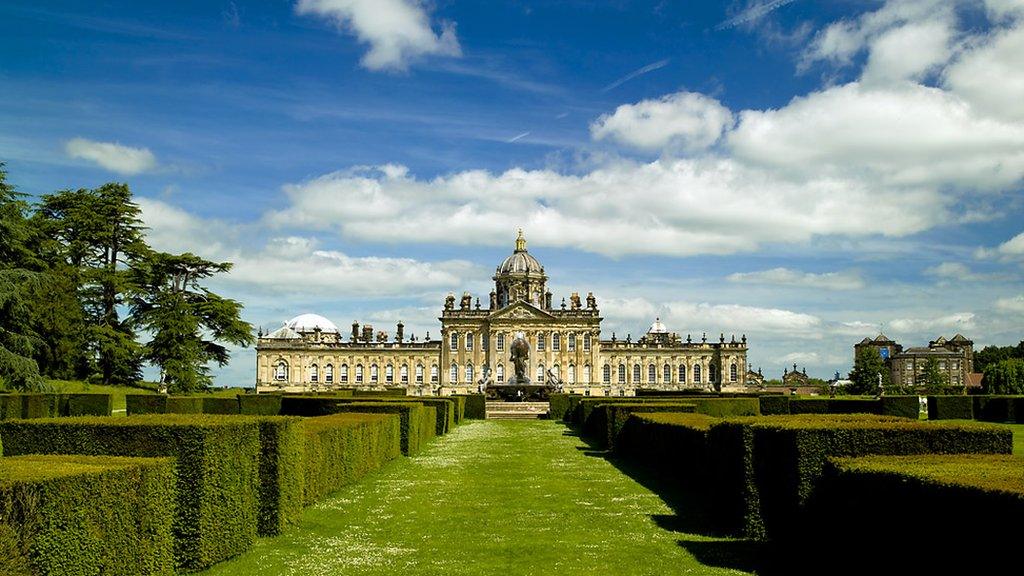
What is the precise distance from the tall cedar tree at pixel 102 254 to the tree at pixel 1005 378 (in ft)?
198

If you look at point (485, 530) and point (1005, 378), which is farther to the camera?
point (1005, 378)

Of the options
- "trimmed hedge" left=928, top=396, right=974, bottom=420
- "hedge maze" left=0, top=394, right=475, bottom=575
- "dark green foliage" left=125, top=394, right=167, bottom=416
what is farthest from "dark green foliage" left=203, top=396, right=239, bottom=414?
"trimmed hedge" left=928, top=396, right=974, bottom=420

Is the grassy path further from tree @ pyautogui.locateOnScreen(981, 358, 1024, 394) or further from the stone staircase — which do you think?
tree @ pyautogui.locateOnScreen(981, 358, 1024, 394)

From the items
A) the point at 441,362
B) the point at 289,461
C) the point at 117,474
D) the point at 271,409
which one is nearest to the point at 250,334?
the point at 271,409

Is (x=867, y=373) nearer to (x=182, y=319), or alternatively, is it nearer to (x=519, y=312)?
(x=519, y=312)

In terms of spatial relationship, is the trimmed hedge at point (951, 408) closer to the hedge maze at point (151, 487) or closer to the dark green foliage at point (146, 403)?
the hedge maze at point (151, 487)

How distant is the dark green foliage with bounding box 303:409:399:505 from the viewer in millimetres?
13133

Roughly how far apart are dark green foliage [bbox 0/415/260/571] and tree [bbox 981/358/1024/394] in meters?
68.5

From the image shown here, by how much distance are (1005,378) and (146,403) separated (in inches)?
2428

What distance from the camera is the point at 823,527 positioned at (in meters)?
9.23

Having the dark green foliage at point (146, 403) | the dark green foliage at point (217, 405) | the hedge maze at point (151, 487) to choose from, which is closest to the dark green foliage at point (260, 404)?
the dark green foliage at point (217, 405)

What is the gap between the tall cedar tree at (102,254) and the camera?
4572cm

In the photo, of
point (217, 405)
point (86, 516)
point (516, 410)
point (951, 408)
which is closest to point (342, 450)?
point (86, 516)

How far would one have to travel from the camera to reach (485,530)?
1138 cm
